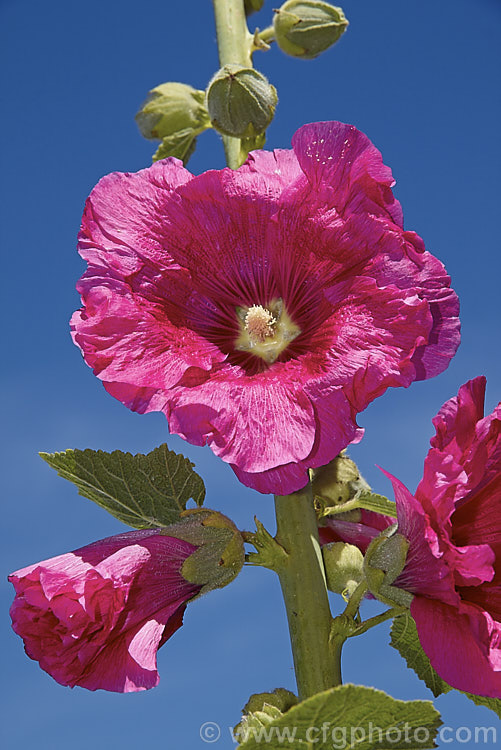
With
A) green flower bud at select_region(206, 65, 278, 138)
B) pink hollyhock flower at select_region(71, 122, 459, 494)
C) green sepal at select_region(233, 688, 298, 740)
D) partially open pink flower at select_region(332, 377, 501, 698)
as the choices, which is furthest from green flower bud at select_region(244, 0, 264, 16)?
green sepal at select_region(233, 688, 298, 740)

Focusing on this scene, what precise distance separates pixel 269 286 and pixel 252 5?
1269mm

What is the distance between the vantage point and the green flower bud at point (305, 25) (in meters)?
2.24

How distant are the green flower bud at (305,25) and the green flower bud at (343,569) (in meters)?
1.37

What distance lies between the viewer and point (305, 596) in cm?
161

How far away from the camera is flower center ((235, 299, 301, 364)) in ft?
5.68

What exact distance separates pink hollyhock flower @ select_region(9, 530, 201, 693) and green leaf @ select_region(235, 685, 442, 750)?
0.94 feet

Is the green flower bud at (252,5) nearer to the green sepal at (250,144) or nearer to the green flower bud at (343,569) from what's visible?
the green sepal at (250,144)

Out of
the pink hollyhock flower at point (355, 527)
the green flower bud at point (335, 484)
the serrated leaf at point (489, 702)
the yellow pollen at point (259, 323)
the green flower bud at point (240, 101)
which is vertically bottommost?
the serrated leaf at point (489, 702)

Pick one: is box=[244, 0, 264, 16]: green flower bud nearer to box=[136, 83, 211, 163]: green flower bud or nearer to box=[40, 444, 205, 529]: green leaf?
box=[136, 83, 211, 163]: green flower bud

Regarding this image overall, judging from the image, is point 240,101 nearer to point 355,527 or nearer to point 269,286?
point 269,286

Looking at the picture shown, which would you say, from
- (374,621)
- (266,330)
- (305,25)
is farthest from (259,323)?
(305,25)

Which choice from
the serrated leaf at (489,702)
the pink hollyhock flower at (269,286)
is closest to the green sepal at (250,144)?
the pink hollyhock flower at (269,286)

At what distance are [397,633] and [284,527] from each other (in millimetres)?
503

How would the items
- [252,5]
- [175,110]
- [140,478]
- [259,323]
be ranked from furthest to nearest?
[252,5]
[175,110]
[140,478]
[259,323]
